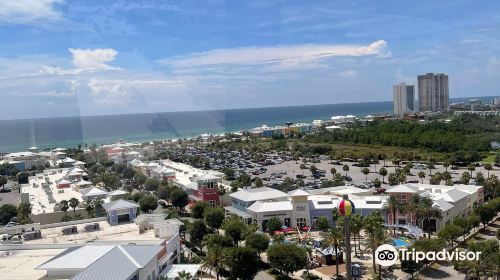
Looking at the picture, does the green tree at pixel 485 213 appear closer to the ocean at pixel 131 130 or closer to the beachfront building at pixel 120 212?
the beachfront building at pixel 120 212

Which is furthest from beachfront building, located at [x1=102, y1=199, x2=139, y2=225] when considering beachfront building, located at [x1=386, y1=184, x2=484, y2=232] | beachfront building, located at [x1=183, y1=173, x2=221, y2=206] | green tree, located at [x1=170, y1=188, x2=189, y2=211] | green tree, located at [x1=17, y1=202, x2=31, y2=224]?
beachfront building, located at [x1=386, y1=184, x2=484, y2=232]

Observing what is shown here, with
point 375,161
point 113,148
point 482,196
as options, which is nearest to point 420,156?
point 375,161

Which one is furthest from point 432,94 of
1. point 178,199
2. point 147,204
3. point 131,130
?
point 147,204

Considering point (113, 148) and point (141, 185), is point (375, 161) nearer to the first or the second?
point (141, 185)

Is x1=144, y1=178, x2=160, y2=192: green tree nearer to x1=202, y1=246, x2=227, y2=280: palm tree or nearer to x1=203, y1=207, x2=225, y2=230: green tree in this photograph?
x1=203, y1=207, x2=225, y2=230: green tree

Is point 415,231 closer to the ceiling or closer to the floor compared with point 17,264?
closer to the floor

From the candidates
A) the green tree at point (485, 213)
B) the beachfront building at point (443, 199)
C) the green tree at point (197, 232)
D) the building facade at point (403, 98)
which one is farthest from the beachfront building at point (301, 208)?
the building facade at point (403, 98)
